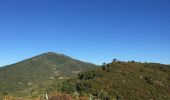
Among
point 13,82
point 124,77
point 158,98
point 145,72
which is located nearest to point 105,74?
point 124,77

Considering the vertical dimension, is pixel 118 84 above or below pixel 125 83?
below

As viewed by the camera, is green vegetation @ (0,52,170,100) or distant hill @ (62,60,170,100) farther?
distant hill @ (62,60,170,100)

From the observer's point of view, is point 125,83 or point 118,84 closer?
point 118,84

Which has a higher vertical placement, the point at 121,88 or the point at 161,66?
the point at 161,66

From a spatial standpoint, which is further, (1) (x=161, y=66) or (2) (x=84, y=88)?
(1) (x=161, y=66)

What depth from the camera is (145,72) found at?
8981 cm

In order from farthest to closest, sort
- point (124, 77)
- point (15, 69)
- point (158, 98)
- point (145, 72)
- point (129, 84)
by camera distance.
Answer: point (15, 69) < point (145, 72) < point (124, 77) < point (129, 84) < point (158, 98)

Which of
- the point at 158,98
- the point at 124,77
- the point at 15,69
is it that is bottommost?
the point at 158,98

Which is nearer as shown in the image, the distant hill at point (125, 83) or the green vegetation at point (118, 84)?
the green vegetation at point (118, 84)

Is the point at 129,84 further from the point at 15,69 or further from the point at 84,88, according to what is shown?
the point at 15,69

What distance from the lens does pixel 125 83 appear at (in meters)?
79.6

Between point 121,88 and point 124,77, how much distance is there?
337 inches

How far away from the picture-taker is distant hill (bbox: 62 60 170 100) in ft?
238

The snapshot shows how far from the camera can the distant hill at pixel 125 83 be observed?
7244 centimetres
